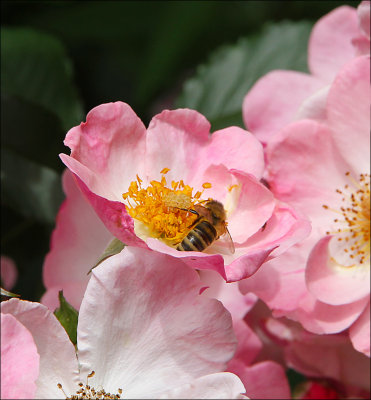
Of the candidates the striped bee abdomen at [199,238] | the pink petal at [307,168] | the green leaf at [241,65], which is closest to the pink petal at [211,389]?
the striped bee abdomen at [199,238]

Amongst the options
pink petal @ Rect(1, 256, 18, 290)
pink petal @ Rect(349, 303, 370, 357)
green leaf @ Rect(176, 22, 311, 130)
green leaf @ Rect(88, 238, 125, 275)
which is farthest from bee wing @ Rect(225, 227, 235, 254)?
green leaf @ Rect(176, 22, 311, 130)

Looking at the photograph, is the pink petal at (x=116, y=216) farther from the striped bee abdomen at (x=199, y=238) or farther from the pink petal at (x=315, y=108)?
the pink petal at (x=315, y=108)

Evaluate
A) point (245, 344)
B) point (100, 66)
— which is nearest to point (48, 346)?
point (245, 344)

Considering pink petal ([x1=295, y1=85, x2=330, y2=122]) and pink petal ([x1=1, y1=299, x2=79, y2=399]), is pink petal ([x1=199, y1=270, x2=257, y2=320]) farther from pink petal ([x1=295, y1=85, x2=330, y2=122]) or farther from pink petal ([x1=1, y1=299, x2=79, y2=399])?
pink petal ([x1=295, y1=85, x2=330, y2=122])

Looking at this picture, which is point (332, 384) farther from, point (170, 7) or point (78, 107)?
point (170, 7)

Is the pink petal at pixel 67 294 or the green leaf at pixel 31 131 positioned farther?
the green leaf at pixel 31 131

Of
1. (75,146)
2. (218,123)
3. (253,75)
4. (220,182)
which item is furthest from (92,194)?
(253,75)

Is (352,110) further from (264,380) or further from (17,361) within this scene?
(17,361)
